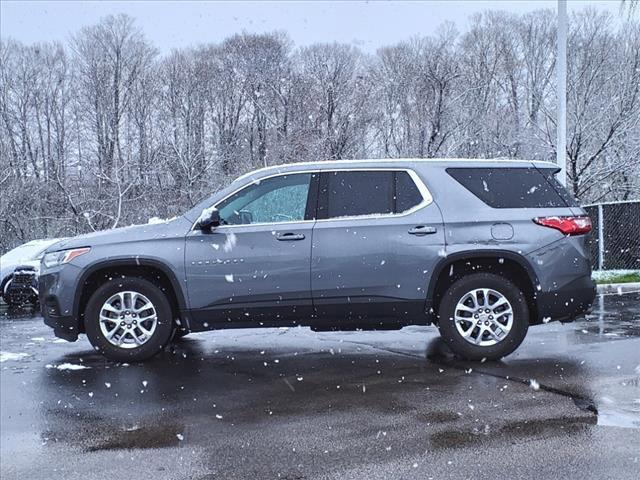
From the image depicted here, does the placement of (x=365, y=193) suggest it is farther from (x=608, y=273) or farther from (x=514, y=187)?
(x=608, y=273)

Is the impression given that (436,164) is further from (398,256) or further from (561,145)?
(561,145)

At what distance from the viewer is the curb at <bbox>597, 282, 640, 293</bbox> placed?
12195mm

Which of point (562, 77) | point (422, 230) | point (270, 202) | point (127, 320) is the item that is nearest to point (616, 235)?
point (562, 77)

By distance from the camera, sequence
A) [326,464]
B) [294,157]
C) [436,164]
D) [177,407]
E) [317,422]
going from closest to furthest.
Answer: [326,464] → [317,422] → [177,407] → [436,164] → [294,157]

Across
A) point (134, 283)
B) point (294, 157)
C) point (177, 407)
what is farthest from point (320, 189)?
point (294, 157)

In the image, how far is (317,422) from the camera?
14.2ft

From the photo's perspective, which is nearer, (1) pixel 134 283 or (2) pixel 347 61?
(1) pixel 134 283

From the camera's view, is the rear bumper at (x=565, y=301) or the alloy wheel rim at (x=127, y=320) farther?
the alloy wheel rim at (x=127, y=320)

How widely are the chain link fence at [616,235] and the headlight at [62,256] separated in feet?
38.9

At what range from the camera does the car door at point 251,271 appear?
607 cm

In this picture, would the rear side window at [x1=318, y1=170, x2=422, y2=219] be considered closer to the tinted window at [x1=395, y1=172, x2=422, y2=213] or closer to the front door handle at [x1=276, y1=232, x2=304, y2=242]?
the tinted window at [x1=395, y1=172, x2=422, y2=213]

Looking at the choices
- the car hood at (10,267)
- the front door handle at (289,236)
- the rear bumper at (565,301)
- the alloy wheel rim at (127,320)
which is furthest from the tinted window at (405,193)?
the car hood at (10,267)

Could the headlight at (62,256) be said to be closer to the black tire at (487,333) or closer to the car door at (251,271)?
the car door at (251,271)

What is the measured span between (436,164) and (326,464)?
3611 mm
